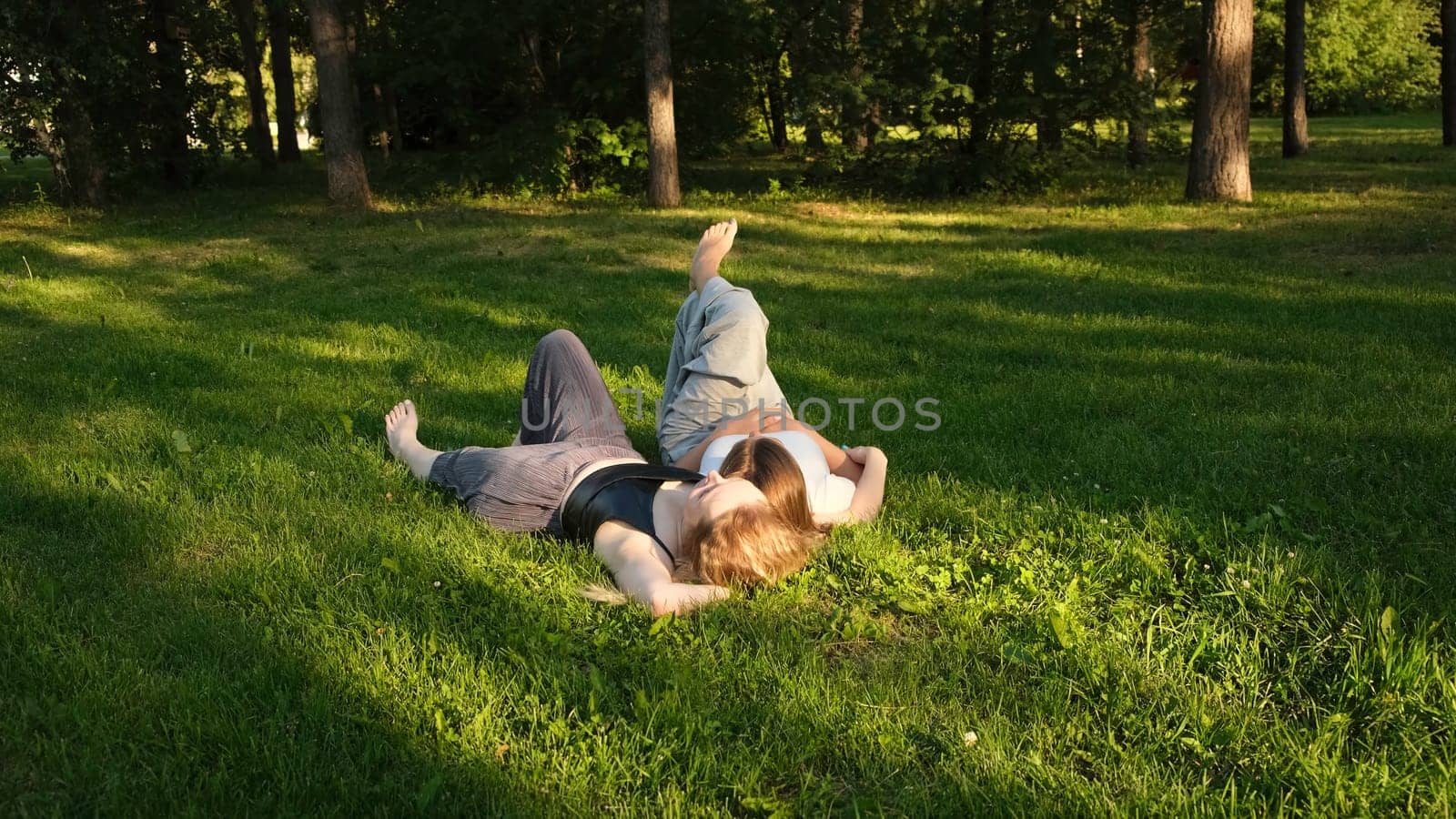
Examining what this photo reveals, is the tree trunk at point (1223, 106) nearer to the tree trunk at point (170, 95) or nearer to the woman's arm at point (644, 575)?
the woman's arm at point (644, 575)

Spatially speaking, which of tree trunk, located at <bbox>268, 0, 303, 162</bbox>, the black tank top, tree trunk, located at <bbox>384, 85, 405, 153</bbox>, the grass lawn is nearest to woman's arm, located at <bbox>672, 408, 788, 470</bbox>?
the black tank top

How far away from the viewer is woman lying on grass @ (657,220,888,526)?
4297 mm

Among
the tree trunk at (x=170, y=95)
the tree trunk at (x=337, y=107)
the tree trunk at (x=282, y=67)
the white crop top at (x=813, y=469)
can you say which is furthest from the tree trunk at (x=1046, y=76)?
Answer: the tree trunk at (x=282, y=67)

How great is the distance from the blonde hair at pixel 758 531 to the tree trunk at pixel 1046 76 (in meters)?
13.0

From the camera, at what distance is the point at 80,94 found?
1488cm

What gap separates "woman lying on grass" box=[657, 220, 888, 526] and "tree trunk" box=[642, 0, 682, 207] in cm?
1053

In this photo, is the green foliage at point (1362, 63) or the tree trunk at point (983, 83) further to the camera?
the green foliage at point (1362, 63)

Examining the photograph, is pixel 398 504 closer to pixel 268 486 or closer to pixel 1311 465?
pixel 268 486

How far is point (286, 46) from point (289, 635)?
920 inches

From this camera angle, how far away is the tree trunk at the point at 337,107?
1433cm

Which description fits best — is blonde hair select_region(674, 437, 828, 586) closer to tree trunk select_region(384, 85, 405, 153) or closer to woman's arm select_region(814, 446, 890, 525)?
woman's arm select_region(814, 446, 890, 525)

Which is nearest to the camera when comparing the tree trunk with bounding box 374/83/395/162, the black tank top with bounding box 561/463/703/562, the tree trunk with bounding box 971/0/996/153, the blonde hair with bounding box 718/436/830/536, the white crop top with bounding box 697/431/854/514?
the blonde hair with bounding box 718/436/830/536

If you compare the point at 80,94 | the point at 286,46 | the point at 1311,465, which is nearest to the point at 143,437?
the point at 1311,465

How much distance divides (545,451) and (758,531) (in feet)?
3.98
